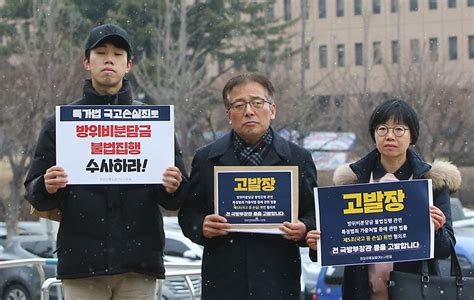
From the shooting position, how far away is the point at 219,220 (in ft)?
18.2

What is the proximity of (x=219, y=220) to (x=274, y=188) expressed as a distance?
324mm

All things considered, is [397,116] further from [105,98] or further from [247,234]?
[105,98]

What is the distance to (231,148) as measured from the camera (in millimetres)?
5785

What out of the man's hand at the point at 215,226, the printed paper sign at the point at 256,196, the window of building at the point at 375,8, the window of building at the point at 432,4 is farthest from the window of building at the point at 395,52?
the man's hand at the point at 215,226

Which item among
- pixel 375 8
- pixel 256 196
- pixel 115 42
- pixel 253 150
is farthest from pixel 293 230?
pixel 375 8

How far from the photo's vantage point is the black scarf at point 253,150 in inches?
226

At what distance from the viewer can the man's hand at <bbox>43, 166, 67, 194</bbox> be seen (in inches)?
217

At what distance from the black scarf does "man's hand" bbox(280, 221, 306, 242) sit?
0.38 meters

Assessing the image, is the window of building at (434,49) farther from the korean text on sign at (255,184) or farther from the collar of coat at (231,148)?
the korean text on sign at (255,184)

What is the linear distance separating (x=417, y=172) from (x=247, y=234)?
0.93 meters

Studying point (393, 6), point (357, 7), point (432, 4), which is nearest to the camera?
point (393, 6)

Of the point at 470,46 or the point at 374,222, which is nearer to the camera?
the point at 374,222

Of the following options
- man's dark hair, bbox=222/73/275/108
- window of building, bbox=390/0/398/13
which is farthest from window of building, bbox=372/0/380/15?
man's dark hair, bbox=222/73/275/108

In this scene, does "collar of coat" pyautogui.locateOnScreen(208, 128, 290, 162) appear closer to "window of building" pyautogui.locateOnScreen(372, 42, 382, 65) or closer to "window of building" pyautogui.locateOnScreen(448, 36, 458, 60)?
"window of building" pyautogui.locateOnScreen(372, 42, 382, 65)
